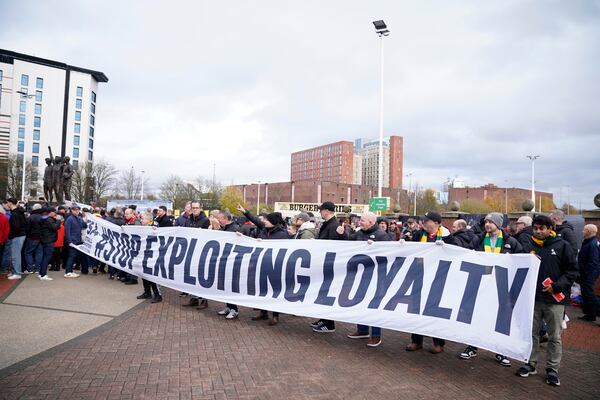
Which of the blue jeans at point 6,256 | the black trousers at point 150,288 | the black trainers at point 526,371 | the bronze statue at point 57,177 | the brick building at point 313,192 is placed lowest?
the black trainers at point 526,371

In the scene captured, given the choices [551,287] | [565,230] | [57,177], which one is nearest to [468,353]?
[551,287]

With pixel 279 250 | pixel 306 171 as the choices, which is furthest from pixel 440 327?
pixel 306 171

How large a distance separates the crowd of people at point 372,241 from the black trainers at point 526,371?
0.01 m

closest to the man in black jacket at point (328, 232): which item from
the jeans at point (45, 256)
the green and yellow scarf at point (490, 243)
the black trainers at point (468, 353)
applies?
the black trainers at point (468, 353)

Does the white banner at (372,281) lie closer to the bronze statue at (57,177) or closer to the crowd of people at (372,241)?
the crowd of people at (372,241)

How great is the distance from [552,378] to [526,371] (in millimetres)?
292

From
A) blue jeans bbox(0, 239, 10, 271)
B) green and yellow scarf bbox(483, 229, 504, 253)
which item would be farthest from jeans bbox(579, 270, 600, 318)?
blue jeans bbox(0, 239, 10, 271)

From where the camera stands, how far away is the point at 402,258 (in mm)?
5262

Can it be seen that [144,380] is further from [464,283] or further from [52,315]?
[464,283]

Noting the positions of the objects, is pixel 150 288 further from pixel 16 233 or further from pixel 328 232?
pixel 328 232

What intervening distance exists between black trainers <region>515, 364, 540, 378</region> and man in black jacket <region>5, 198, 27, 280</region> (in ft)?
35.7

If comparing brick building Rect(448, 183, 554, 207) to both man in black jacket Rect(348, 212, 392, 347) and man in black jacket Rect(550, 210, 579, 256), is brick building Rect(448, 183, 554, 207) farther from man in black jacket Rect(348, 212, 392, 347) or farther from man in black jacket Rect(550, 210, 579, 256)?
man in black jacket Rect(348, 212, 392, 347)

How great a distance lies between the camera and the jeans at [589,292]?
799 centimetres

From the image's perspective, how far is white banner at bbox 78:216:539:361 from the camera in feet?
14.8
